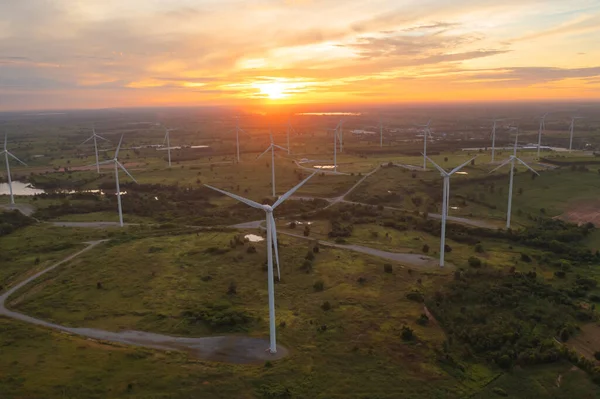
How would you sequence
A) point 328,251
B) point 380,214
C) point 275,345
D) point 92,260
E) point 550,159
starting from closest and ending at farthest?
point 275,345 → point 92,260 → point 328,251 → point 380,214 → point 550,159

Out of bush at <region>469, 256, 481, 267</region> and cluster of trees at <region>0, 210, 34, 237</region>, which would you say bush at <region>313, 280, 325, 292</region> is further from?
cluster of trees at <region>0, 210, 34, 237</region>

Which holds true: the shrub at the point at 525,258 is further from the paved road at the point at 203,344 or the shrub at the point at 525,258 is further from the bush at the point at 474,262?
the paved road at the point at 203,344

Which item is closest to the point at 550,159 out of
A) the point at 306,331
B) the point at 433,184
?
the point at 433,184

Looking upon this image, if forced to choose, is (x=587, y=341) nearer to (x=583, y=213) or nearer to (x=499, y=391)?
(x=499, y=391)

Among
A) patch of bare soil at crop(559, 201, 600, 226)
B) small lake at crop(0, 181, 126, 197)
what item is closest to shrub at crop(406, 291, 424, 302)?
patch of bare soil at crop(559, 201, 600, 226)

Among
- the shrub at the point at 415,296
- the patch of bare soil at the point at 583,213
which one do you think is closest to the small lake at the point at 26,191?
the shrub at the point at 415,296

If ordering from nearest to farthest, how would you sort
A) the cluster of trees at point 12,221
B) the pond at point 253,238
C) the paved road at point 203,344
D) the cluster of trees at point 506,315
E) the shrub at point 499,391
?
the shrub at point 499,391, the paved road at point 203,344, the cluster of trees at point 506,315, the pond at point 253,238, the cluster of trees at point 12,221

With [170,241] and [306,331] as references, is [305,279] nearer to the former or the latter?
[306,331]

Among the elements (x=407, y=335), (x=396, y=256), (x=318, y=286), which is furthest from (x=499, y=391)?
(x=396, y=256)
